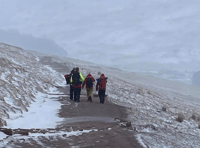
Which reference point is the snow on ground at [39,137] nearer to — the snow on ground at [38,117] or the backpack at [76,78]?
the snow on ground at [38,117]

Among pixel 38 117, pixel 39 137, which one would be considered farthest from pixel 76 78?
pixel 39 137

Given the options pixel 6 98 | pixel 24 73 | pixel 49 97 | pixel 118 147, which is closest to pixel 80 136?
pixel 118 147

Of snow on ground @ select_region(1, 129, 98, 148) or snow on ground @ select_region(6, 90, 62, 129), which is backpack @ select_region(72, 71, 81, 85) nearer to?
snow on ground @ select_region(6, 90, 62, 129)

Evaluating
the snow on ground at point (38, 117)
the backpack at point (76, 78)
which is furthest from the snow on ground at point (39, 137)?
the backpack at point (76, 78)

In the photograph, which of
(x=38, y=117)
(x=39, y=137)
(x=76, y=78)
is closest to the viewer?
(x=39, y=137)

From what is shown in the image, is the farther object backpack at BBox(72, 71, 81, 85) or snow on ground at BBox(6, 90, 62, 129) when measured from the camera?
backpack at BBox(72, 71, 81, 85)

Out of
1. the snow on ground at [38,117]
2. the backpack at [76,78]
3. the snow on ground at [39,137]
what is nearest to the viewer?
the snow on ground at [39,137]

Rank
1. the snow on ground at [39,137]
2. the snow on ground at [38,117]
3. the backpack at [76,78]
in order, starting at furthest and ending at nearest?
the backpack at [76,78] → the snow on ground at [38,117] → the snow on ground at [39,137]

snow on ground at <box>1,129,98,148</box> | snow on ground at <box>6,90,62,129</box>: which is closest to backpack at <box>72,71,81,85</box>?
snow on ground at <box>6,90,62,129</box>

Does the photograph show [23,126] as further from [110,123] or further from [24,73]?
[24,73]

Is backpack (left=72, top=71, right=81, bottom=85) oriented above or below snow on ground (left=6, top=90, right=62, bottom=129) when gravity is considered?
above

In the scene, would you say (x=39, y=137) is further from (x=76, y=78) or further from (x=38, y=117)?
(x=76, y=78)

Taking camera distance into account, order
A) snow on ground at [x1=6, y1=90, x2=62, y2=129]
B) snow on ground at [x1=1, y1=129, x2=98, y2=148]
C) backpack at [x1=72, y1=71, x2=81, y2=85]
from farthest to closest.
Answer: backpack at [x1=72, y1=71, x2=81, y2=85]
snow on ground at [x1=6, y1=90, x2=62, y2=129]
snow on ground at [x1=1, y1=129, x2=98, y2=148]

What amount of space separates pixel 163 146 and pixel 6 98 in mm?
7604
